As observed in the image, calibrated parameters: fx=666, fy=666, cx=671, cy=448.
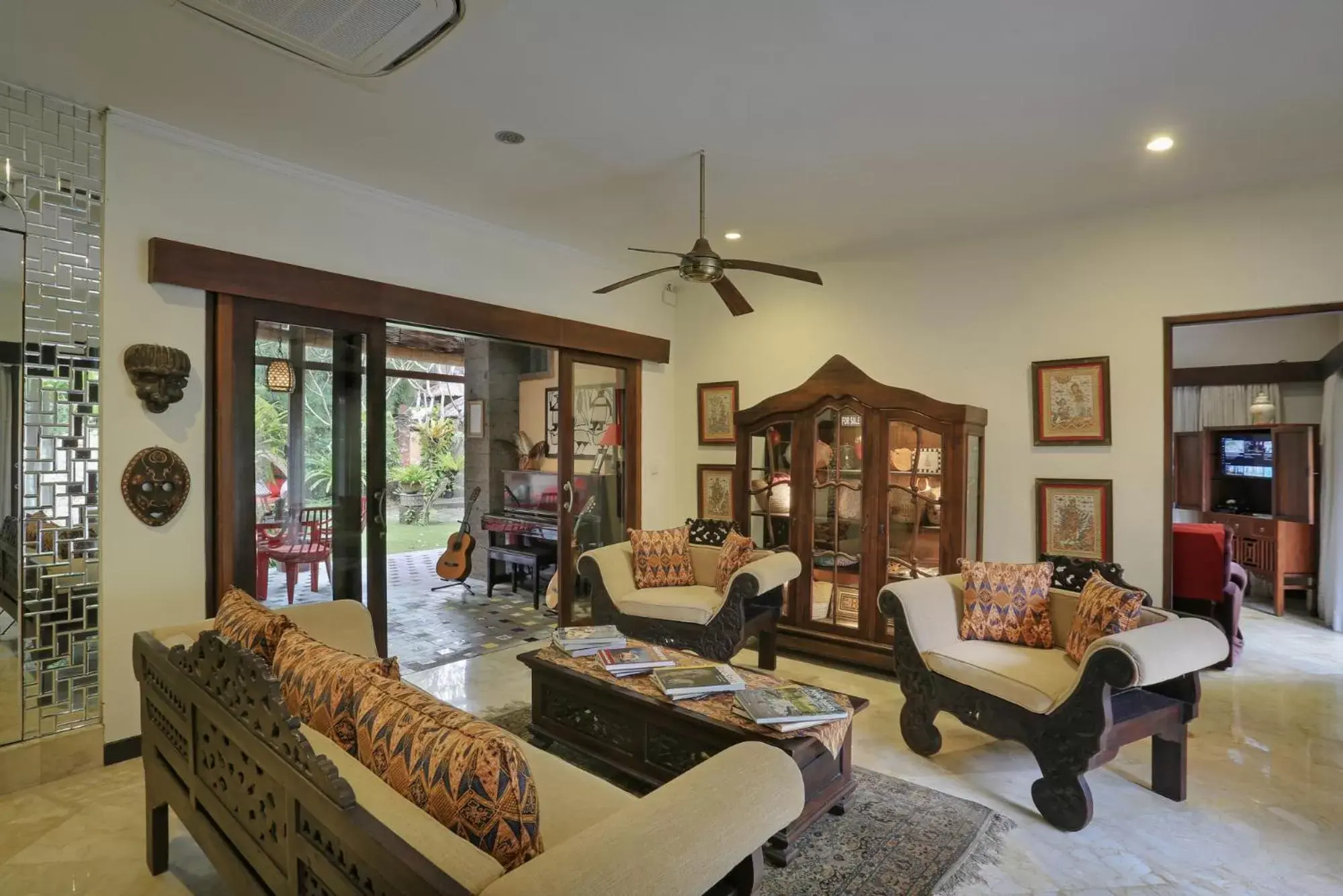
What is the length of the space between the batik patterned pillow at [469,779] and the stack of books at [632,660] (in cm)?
138

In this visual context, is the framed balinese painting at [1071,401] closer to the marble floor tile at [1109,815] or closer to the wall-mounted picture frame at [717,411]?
the marble floor tile at [1109,815]

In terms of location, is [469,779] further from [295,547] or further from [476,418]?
[476,418]

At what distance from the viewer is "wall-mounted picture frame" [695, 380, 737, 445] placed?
5312 millimetres

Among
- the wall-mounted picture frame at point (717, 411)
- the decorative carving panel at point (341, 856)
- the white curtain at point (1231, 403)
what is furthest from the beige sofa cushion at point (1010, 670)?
the white curtain at point (1231, 403)

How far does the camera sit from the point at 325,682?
1.45 m

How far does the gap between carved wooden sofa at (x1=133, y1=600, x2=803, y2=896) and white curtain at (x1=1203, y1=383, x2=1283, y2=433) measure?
7107 millimetres

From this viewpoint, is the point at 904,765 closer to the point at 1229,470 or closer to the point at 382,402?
the point at 382,402

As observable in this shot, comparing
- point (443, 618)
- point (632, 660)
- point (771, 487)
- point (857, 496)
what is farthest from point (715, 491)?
point (632, 660)

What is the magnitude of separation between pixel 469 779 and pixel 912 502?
330cm

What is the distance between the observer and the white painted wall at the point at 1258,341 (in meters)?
5.75

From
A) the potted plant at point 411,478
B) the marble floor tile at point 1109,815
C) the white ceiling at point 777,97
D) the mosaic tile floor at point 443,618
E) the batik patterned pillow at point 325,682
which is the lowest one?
the marble floor tile at point 1109,815

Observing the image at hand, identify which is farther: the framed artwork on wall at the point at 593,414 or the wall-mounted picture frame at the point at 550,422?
the wall-mounted picture frame at the point at 550,422

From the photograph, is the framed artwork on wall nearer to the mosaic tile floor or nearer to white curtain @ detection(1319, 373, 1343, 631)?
the mosaic tile floor

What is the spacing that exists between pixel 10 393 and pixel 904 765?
390 cm
